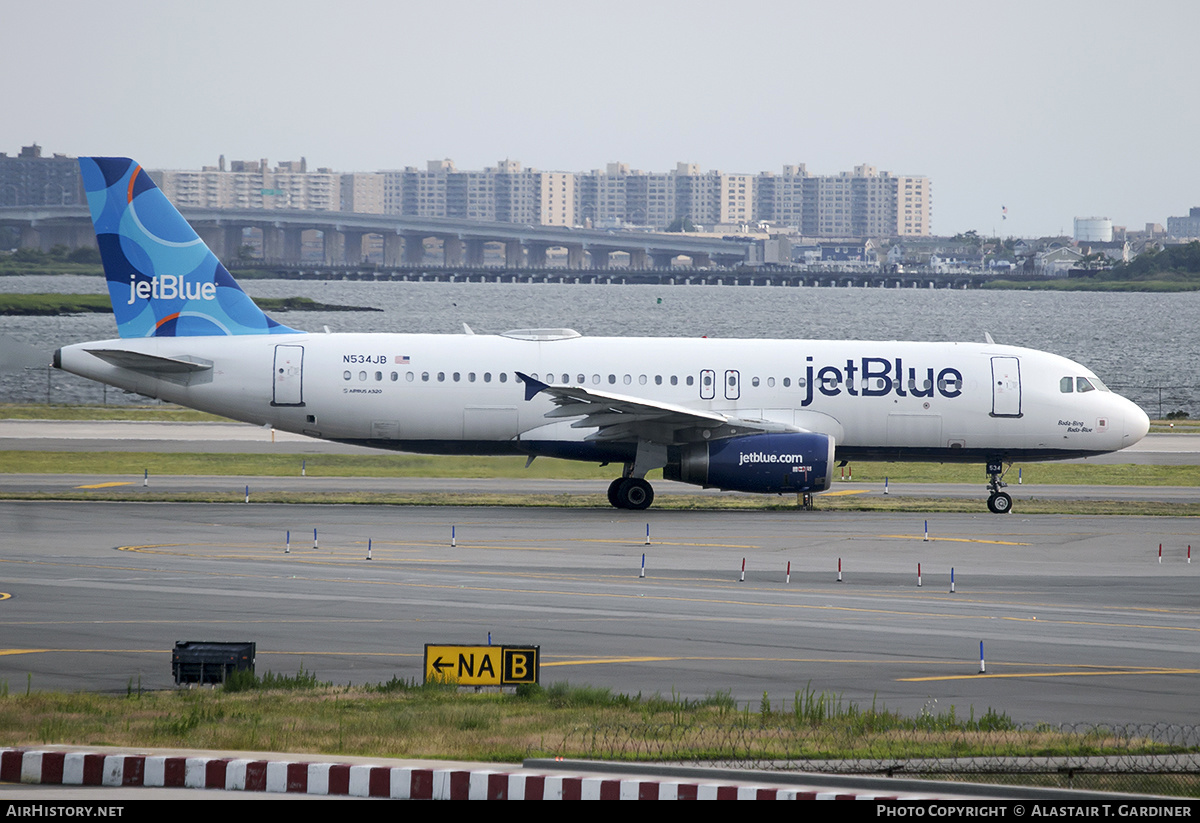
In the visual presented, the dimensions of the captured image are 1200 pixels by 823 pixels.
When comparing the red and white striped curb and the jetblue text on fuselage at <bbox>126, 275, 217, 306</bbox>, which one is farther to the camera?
the jetblue text on fuselage at <bbox>126, 275, 217, 306</bbox>

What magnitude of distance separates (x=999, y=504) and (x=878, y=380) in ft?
15.5

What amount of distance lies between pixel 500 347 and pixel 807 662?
2060 centimetres

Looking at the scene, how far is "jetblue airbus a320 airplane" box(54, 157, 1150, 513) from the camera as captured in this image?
123ft

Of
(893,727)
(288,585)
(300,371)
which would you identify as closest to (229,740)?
(893,727)

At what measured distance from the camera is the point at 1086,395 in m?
38.3

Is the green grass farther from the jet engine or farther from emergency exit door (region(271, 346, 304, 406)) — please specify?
emergency exit door (region(271, 346, 304, 406))

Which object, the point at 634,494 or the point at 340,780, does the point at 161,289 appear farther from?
the point at 340,780

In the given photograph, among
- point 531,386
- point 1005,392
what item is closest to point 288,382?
point 531,386

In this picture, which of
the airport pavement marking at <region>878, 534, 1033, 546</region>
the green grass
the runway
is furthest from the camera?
the airport pavement marking at <region>878, 534, 1033, 546</region>

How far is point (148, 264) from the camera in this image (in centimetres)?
3794

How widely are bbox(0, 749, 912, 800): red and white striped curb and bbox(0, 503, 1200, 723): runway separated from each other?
4411 mm

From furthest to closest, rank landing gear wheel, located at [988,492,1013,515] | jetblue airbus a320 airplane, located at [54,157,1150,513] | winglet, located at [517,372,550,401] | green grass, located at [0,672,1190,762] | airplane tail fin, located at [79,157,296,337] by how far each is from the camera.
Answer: airplane tail fin, located at [79,157,296,337] → jetblue airbus a320 airplane, located at [54,157,1150,513] → landing gear wheel, located at [988,492,1013,515] → winglet, located at [517,372,550,401] → green grass, located at [0,672,1190,762]

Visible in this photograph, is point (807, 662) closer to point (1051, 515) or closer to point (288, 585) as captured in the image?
point (288, 585)

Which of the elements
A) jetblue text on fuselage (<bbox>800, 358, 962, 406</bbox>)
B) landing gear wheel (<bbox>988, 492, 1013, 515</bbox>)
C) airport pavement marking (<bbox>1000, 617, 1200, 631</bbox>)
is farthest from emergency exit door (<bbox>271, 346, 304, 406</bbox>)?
airport pavement marking (<bbox>1000, 617, 1200, 631</bbox>)
